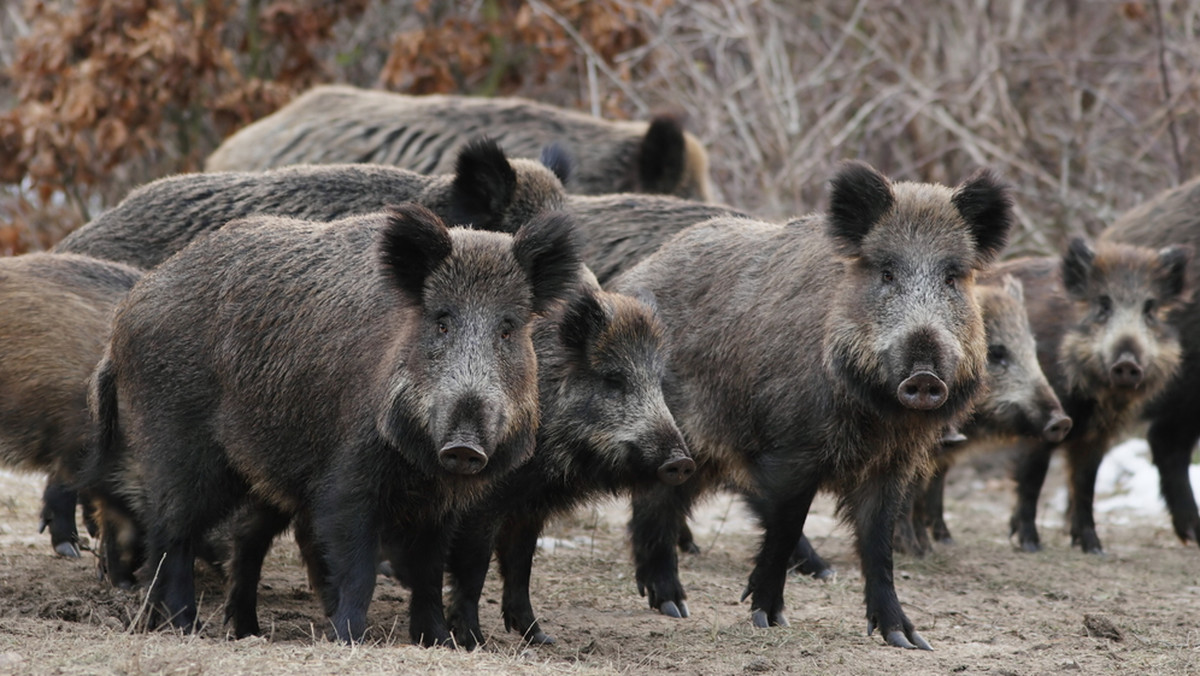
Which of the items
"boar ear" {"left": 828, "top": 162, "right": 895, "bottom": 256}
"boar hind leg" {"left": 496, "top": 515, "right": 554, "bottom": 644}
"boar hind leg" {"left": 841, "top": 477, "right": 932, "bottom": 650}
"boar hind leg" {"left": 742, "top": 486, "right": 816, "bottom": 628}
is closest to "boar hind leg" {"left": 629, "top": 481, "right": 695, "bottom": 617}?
"boar hind leg" {"left": 742, "top": 486, "right": 816, "bottom": 628}

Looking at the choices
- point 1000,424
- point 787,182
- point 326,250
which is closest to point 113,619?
point 326,250

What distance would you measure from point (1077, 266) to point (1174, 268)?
0.53 metres

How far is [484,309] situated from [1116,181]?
9.04 m

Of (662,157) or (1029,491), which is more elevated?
(662,157)

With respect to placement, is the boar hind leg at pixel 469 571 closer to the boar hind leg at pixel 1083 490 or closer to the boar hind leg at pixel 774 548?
the boar hind leg at pixel 774 548

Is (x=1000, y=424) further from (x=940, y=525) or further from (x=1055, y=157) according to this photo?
(x=1055, y=157)

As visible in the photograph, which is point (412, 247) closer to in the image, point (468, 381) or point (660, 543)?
point (468, 381)

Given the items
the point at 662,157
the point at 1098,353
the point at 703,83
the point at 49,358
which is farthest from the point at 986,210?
the point at 703,83

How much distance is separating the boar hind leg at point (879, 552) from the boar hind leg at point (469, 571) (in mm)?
1413

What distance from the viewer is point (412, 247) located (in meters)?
4.55

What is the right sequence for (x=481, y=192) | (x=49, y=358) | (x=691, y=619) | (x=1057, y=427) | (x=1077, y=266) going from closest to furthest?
(x=49, y=358) < (x=691, y=619) < (x=481, y=192) < (x=1057, y=427) < (x=1077, y=266)

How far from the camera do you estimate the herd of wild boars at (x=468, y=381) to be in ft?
14.9

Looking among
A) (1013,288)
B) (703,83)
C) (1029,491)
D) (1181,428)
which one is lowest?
(1029,491)

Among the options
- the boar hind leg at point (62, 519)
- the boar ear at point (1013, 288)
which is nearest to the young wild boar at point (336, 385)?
the boar hind leg at point (62, 519)
